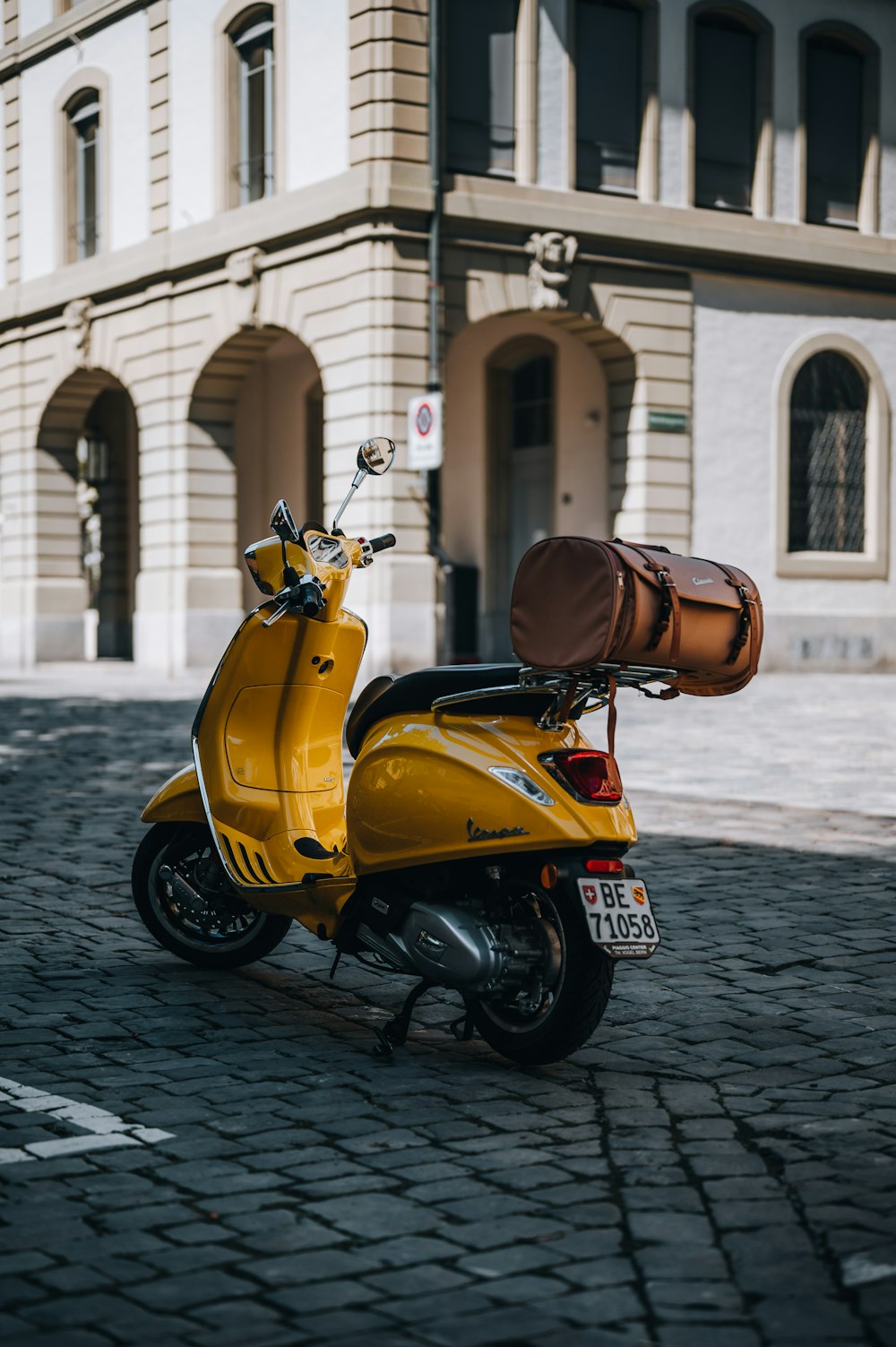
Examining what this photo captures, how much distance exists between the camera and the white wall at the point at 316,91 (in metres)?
20.0

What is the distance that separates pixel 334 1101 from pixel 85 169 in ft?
77.2

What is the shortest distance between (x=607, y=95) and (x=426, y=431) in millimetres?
5619

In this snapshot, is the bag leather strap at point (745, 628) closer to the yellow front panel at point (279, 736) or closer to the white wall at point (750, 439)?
the yellow front panel at point (279, 736)

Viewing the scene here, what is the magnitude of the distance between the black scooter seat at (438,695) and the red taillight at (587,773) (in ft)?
0.56

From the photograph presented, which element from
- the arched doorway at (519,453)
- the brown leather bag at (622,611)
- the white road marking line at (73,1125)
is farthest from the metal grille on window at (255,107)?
the white road marking line at (73,1125)

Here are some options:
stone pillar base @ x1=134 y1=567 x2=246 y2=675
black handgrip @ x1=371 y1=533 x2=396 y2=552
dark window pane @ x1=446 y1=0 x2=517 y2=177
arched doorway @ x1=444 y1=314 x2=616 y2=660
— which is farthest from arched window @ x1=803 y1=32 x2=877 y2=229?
black handgrip @ x1=371 y1=533 x2=396 y2=552

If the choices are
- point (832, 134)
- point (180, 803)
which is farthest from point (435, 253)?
point (180, 803)

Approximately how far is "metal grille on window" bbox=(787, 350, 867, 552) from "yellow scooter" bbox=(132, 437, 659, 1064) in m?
18.2

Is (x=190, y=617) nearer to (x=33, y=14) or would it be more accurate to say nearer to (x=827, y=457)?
(x=827, y=457)

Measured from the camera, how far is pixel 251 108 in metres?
21.9

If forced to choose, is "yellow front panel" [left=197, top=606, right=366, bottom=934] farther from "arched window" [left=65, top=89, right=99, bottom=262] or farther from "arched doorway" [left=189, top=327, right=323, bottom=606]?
"arched window" [left=65, top=89, right=99, bottom=262]

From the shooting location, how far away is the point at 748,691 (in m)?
18.5

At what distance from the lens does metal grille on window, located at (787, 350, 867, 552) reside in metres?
22.8

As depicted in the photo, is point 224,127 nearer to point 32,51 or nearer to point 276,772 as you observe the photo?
point 32,51
